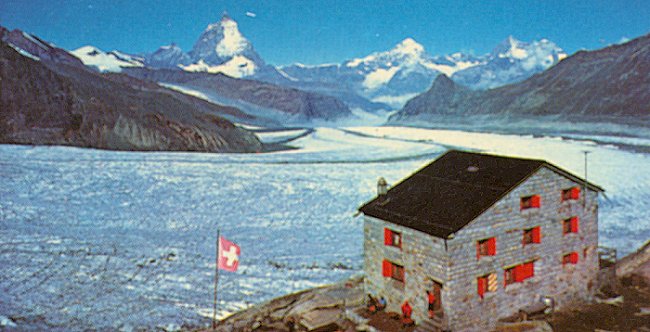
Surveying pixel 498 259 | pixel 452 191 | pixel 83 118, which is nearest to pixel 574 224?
pixel 498 259

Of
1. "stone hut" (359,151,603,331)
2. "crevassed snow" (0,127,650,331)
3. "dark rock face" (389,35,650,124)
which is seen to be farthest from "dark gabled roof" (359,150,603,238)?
"dark rock face" (389,35,650,124)

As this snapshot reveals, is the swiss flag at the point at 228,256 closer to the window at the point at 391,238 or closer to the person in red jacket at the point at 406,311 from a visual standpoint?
the window at the point at 391,238

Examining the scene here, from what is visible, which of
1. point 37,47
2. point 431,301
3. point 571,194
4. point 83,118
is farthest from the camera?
point 37,47

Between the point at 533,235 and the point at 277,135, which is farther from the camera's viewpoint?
the point at 277,135

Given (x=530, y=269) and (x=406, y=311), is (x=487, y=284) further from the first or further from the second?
(x=406, y=311)

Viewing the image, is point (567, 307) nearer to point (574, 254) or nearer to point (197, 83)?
point (574, 254)

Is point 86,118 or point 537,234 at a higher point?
point 86,118
